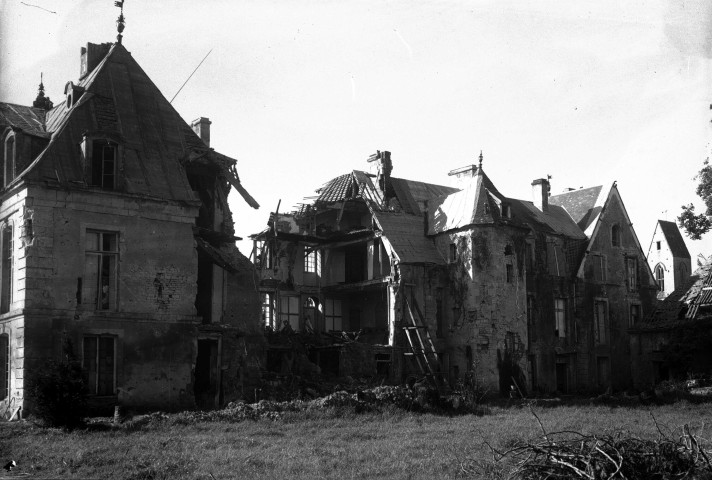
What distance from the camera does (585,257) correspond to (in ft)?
147

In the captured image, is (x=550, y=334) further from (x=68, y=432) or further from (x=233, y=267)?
(x=68, y=432)

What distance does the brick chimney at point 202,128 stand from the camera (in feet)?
115

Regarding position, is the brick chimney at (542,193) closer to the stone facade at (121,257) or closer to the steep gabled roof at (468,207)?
the steep gabled roof at (468,207)

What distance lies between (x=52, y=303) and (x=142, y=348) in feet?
10.2

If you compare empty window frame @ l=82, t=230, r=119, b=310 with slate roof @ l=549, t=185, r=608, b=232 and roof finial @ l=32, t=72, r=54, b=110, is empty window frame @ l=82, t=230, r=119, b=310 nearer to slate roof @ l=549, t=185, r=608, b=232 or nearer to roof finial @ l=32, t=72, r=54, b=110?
roof finial @ l=32, t=72, r=54, b=110

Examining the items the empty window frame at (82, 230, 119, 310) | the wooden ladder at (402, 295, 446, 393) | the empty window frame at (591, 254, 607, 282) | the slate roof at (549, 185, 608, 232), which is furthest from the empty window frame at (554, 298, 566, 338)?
the empty window frame at (82, 230, 119, 310)

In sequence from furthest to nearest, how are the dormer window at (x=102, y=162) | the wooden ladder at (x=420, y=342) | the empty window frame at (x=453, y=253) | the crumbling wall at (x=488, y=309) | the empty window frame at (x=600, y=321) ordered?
the empty window frame at (x=600, y=321) → the empty window frame at (x=453, y=253) → the crumbling wall at (x=488, y=309) → the wooden ladder at (x=420, y=342) → the dormer window at (x=102, y=162)

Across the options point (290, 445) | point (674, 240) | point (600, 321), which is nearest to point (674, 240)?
point (674, 240)

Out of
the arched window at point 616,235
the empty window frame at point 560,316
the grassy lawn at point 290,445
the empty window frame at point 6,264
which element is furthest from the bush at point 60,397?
the arched window at point 616,235

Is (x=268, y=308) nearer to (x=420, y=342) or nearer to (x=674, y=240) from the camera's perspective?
(x=420, y=342)

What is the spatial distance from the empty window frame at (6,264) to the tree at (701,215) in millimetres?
26702

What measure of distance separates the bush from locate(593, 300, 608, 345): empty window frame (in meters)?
30.3

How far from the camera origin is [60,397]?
20984 millimetres

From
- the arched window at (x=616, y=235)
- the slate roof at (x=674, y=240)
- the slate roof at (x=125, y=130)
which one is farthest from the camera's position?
the slate roof at (x=674, y=240)
